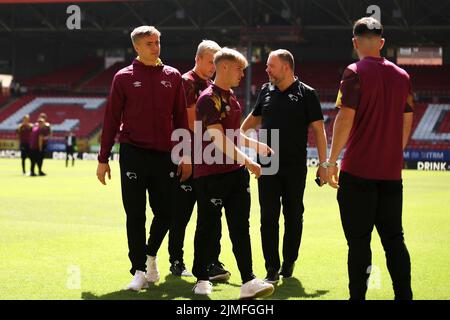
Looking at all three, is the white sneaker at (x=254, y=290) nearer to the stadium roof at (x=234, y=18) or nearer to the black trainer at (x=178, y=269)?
the black trainer at (x=178, y=269)

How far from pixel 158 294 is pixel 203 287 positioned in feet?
1.34

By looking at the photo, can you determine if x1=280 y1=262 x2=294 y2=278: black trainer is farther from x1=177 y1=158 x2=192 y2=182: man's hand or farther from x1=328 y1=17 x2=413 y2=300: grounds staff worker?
x1=328 y1=17 x2=413 y2=300: grounds staff worker

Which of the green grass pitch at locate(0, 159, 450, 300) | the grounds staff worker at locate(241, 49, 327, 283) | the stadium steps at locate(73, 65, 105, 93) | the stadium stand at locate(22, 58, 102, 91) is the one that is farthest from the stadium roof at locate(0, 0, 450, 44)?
the grounds staff worker at locate(241, 49, 327, 283)

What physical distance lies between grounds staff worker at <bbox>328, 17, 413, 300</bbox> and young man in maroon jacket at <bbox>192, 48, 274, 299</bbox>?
939mm

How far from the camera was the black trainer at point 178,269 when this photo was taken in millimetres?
9008

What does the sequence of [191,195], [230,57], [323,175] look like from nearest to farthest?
1. [323,175]
2. [230,57]
3. [191,195]

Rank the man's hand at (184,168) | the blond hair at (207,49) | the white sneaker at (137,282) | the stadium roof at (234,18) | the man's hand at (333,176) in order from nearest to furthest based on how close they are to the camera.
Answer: the man's hand at (333,176), the white sneaker at (137,282), the man's hand at (184,168), the blond hair at (207,49), the stadium roof at (234,18)

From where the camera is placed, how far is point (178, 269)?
356 inches

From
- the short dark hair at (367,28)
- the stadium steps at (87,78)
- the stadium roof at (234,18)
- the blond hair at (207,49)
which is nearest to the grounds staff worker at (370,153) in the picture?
the short dark hair at (367,28)

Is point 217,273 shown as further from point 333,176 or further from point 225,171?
point 333,176

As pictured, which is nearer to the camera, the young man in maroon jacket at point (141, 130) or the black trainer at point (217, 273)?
the young man in maroon jacket at point (141, 130)

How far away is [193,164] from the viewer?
27.7ft

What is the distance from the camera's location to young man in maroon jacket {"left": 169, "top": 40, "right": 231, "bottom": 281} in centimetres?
867

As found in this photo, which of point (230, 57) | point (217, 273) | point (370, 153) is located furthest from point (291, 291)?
point (230, 57)
